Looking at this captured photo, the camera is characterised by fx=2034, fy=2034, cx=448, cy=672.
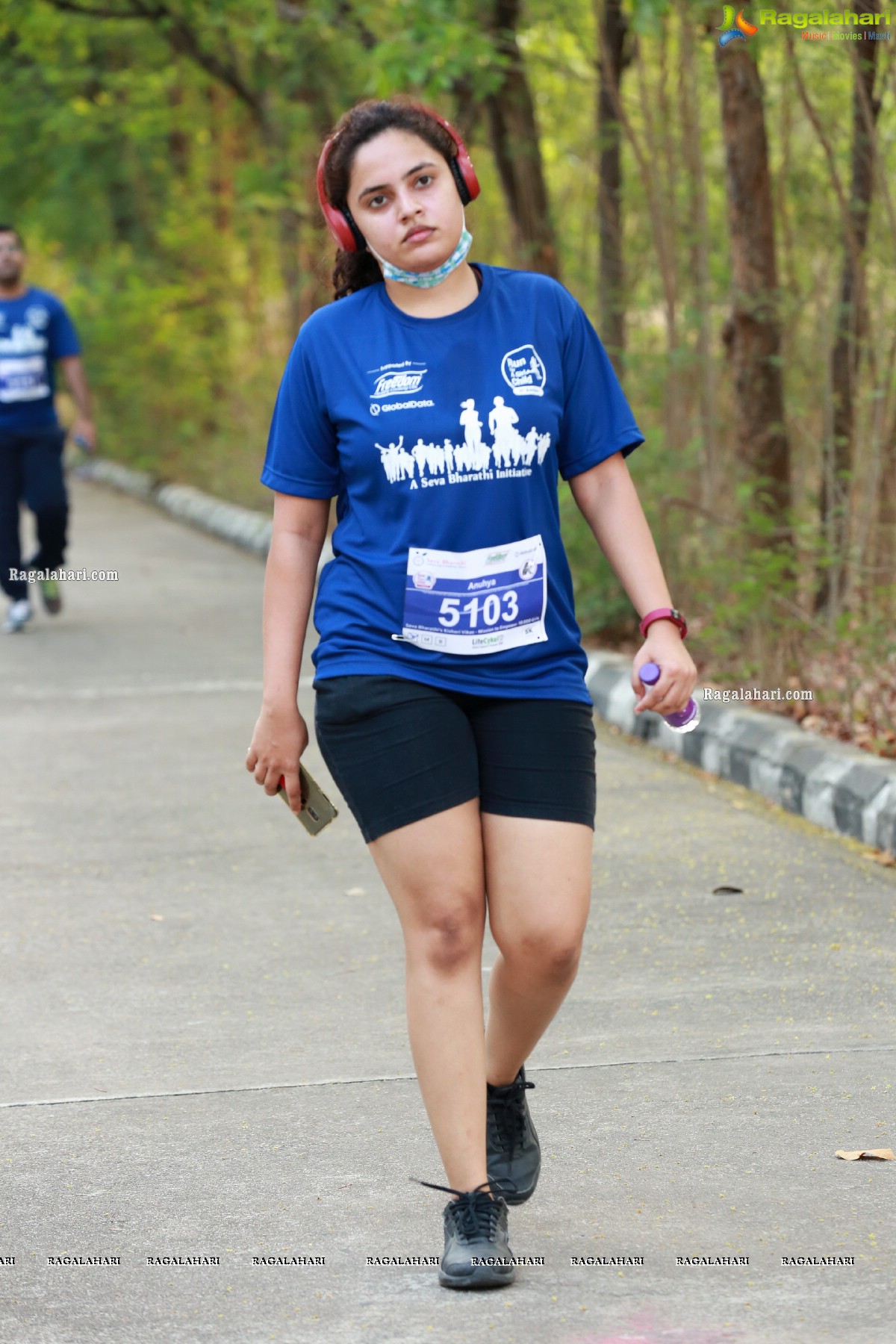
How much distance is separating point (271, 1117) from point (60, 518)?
25.5 ft

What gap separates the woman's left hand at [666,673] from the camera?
3309 mm

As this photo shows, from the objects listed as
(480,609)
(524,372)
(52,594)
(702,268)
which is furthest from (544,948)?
(52,594)

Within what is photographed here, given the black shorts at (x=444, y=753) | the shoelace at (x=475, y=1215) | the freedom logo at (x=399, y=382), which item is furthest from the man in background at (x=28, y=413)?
the shoelace at (x=475, y=1215)

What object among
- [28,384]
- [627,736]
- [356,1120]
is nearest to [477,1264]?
[356,1120]

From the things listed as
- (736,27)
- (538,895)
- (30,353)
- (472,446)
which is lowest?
(538,895)

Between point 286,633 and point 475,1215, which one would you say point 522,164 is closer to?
point 286,633

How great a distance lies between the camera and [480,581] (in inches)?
131

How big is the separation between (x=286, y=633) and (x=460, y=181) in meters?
0.87

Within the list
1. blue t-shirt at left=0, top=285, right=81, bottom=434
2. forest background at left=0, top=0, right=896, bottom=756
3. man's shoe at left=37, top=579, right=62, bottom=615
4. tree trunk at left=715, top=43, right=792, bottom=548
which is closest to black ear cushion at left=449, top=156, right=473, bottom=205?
forest background at left=0, top=0, right=896, bottom=756

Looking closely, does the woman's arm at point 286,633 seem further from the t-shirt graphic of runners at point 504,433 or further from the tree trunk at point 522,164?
the tree trunk at point 522,164

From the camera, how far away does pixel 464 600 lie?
332cm

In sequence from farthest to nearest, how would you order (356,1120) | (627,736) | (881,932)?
1. (627,736)
2. (881,932)
3. (356,1120)

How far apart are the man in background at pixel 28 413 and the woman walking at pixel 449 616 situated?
7.89 m

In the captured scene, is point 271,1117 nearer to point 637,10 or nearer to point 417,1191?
point 417,1191
